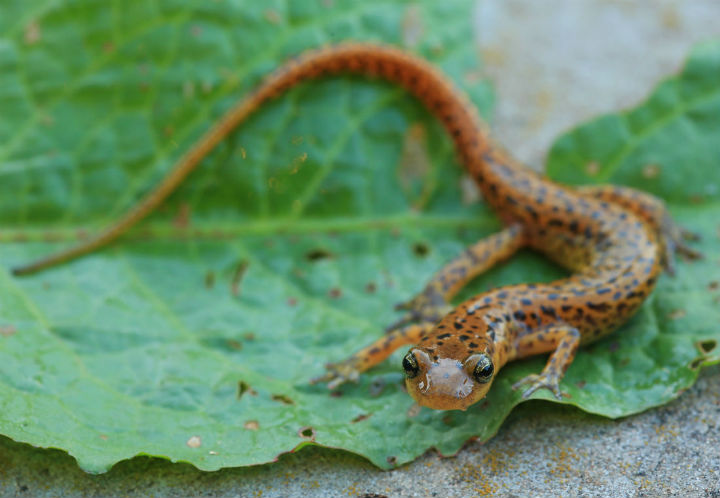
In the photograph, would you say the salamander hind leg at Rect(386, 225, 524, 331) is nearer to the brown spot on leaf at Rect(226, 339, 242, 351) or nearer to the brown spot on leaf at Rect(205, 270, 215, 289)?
the brown spot on leaf at Rect(226, 339, 242, 351)

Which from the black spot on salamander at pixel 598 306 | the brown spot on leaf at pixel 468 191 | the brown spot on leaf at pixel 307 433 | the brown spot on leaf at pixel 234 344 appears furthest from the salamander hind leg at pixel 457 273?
the brown spot on leaf at pixel 307 433

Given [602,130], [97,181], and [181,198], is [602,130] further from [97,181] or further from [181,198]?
[97,181]

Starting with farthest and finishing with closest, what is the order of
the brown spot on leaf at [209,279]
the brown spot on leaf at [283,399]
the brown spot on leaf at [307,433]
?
the brown spot on leaf at [209,279], the brown spot on leaf at [283,399], the brown spot on leaf at [307,433]

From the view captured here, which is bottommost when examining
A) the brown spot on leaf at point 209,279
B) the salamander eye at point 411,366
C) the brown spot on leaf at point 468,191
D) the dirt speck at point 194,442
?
the dirt speck at point 194,442

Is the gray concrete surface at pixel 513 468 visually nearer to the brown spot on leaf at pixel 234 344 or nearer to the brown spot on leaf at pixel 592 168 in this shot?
the brown spot on leaf at pixel 234 344

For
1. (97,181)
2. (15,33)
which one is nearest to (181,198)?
(97,181)

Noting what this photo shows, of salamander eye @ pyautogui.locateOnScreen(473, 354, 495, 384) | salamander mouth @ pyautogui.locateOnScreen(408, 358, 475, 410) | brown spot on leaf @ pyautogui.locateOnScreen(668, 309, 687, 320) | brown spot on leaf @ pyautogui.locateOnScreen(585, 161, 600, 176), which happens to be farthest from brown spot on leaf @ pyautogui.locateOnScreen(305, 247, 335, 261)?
brown spot on leaf @ pyautogui.locateOnScreen(668, 309, 687, 320)
